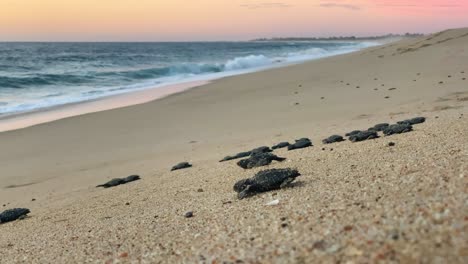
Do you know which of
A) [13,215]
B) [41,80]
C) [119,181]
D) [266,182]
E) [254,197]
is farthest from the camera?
[41,80]

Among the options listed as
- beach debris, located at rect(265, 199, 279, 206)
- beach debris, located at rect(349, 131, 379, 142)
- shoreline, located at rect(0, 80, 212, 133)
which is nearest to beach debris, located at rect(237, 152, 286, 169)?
beach debris, located at rect(349, 131, 379, 142)

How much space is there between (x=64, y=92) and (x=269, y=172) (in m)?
20.4

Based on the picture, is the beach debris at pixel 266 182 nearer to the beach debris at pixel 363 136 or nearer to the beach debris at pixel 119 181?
the beach debris at pixel 363 136

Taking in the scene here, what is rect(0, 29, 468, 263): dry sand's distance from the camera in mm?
2857

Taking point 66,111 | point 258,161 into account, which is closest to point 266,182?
point 258,161

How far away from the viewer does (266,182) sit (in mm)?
4570

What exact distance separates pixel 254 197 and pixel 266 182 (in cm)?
20

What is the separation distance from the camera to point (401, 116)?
348 inches

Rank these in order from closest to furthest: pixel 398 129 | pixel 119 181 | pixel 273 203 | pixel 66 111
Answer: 1. pixel 273 203
2. pixel 398 129
3. pixel 119 181
4. pixel 66 111

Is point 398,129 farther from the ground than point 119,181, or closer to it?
farther from the ground

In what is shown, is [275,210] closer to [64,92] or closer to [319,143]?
[319,143]

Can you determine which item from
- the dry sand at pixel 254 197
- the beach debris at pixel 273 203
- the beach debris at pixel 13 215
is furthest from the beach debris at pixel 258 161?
the beach debris at pixel 13 215

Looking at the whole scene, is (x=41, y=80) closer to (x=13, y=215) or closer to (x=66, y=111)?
(x=66, y=111)

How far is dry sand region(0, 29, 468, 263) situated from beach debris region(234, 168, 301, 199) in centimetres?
11
